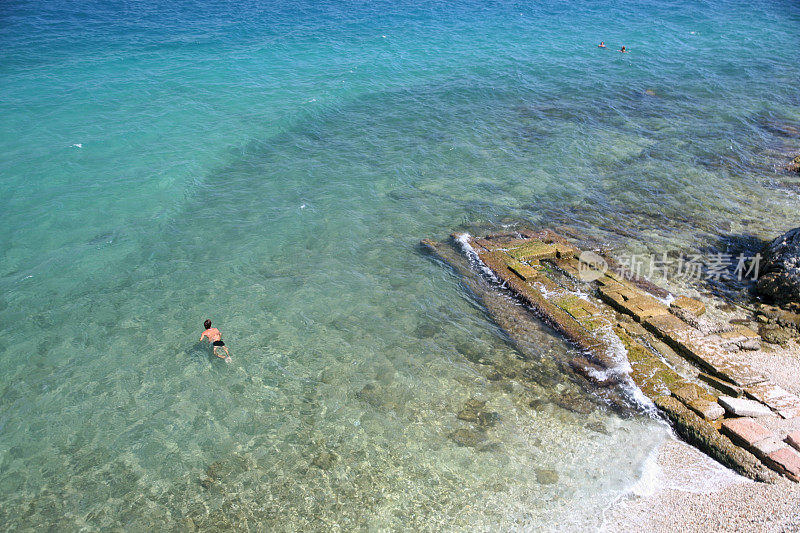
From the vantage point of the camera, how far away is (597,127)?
23844mm

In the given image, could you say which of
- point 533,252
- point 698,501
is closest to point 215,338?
point 533,252

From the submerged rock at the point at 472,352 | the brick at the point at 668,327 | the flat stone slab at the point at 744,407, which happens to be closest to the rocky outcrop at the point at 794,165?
the brick at the point at 668,327

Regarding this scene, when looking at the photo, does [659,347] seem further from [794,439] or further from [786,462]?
[786,462]

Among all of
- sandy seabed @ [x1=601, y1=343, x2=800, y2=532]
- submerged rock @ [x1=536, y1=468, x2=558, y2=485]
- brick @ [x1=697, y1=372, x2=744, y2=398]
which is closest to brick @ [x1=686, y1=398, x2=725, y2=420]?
brick @ [x1=697, y1=372, x2=744, y2=398]

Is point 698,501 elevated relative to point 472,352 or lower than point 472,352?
elevated

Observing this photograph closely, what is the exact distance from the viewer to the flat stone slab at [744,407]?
9328 millimetres

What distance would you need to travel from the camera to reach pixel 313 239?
15648mm

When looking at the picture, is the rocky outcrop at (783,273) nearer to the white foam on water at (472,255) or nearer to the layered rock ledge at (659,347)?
the layered rock ledge at (659,347)

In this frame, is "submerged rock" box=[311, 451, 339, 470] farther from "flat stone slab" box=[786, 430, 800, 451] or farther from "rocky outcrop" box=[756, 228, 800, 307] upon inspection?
"rocky outcrop" box=[756, 228, 800, 307]

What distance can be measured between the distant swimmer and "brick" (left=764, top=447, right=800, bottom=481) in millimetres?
10253

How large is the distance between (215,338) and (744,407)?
10.6 metres

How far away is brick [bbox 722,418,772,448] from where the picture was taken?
28.9 ft

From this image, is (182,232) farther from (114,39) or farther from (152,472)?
(114,39)

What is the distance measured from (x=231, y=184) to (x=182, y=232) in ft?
11.2
